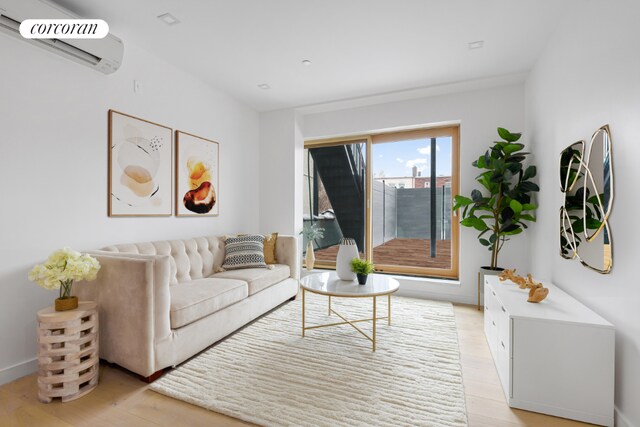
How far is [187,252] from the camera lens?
3137 mm

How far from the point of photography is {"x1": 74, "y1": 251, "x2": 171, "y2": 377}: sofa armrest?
6.28ft

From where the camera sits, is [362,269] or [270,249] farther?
[270,249]

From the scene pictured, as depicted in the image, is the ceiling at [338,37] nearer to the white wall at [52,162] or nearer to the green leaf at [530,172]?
Answer: the white wall at [52,162]

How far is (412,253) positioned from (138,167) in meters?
3.65

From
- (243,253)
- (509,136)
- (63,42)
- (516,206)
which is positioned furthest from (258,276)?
(509,136)

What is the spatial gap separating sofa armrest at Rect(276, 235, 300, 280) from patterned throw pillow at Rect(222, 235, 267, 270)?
29 cm

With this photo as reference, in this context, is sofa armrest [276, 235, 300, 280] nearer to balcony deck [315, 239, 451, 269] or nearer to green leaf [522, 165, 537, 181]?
balcony deck [315, 239, 451, 269]

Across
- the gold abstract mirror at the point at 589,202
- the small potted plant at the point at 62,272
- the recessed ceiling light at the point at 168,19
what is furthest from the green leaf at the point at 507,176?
the small potted plant at the point at 62,272

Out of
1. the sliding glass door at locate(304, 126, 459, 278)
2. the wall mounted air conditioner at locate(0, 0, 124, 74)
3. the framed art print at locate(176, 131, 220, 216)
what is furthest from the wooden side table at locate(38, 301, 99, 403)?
the sliding glass door at locate(304, 126, 459, 278)

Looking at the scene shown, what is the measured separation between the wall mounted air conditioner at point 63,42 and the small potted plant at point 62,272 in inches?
59.0

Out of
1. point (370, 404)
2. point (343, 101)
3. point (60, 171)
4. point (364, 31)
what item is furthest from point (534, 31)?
point (60, 171)

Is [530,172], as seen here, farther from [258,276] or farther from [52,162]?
[52,162]

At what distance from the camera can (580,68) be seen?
2.08 meters

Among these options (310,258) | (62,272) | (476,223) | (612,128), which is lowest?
(310,258)
